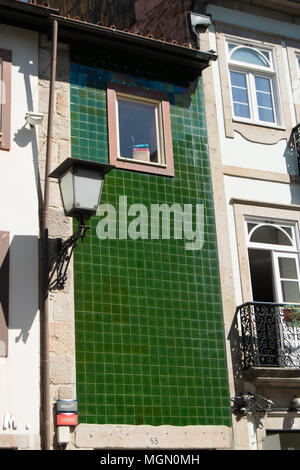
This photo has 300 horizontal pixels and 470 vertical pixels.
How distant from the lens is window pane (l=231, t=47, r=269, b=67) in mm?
13391

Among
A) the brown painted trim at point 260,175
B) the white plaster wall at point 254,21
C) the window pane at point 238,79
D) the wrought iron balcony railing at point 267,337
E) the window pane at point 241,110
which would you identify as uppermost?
the white plaster wall at point 254,21

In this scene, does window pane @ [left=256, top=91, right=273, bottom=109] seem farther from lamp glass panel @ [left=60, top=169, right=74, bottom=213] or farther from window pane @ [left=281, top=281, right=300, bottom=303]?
lamp glass panel @ [left=60, top=169, right=74, bottom=213]

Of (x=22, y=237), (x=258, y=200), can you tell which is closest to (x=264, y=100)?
(x=258, y=200)

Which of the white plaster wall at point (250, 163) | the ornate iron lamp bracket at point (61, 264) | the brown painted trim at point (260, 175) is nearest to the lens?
the ornate iron lamp bracket at point (61, 264)

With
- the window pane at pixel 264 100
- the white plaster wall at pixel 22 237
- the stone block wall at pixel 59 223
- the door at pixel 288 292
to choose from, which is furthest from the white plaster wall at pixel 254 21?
the door at pixel 288 292

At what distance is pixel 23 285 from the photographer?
398 inches

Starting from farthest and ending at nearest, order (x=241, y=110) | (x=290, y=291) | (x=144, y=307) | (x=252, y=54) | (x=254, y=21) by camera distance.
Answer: (x=254, y=21)
(x=252, y=54)
(x=241, y=110)
(x=290, y=291)
(x=144, y=307)

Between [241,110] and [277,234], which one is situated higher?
[241,110]

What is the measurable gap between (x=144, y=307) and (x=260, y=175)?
2.98 m

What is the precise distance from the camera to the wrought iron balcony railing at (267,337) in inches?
437

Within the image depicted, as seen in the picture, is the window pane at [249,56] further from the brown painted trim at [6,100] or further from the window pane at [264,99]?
the brown painted trim at [6,100]

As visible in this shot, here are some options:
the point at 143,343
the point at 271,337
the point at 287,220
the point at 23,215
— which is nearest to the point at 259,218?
the point at 287,220

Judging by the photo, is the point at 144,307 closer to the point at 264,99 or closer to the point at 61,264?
the point at 61,264
